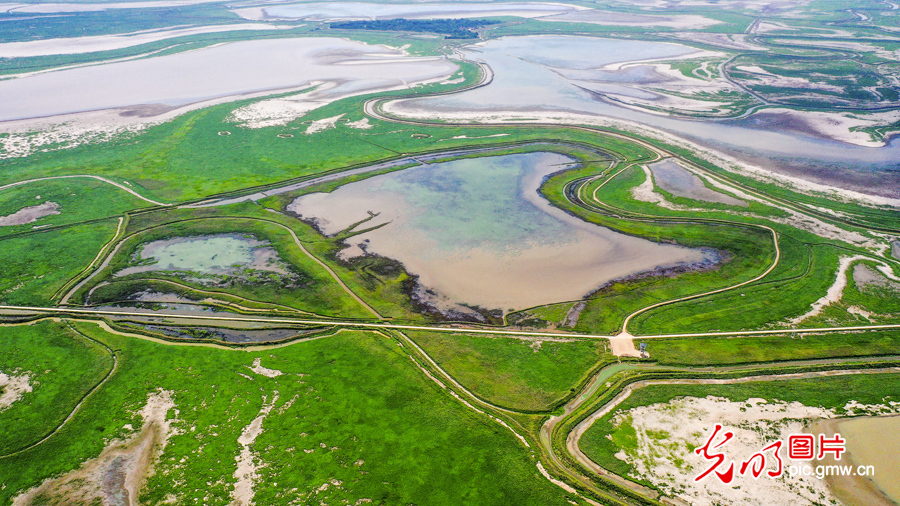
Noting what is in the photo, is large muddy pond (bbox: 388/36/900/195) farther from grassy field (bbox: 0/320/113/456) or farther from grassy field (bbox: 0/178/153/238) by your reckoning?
grassy field (bbox: 0/320/113/456)

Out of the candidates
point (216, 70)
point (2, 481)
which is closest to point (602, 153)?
point (2, 481)

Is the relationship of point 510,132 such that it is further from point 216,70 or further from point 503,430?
point 216,70

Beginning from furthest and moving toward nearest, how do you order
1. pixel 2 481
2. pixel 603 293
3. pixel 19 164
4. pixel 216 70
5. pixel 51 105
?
pixel 216 70 < pixel 51 105 < pixel 19 164 < pixel 603 293 < pixel 2 481

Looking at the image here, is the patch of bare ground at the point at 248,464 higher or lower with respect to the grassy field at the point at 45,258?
lower

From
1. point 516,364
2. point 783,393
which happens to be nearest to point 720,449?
point 783,393

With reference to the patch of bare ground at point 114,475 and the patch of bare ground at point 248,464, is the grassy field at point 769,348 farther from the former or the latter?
the patch of bare ground at point 114,475

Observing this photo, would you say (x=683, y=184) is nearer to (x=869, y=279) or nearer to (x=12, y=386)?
(x=869, y=279)

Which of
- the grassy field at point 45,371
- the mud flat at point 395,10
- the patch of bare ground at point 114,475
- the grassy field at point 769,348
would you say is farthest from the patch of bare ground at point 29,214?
the mud flat at point 395,10
